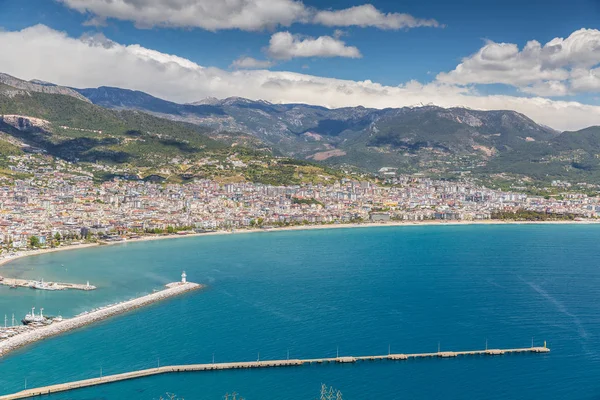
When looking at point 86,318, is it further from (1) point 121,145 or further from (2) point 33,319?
(1) point 121,145

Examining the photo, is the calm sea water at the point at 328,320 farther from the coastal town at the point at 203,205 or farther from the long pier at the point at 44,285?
the coastal town at the point at 203,205

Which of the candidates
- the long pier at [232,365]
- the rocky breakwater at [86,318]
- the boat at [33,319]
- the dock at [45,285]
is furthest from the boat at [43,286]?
the long pier at [232,365]

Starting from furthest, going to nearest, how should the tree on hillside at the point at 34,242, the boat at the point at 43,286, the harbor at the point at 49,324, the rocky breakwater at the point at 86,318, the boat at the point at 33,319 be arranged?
the tree on hillside at the point at 34,242
the boat at the point at 43,286
the boat at the point at 33,319
the harbor at the point at 49,324
the rocky breakwater at the point at 86,318

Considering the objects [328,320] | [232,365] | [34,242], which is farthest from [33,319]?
[34,242]

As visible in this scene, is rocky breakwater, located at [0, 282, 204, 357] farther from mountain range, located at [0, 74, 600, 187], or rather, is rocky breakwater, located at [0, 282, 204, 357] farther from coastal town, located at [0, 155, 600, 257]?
mountain range, located at [0, 74, 600, 187]

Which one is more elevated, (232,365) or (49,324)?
(49,324)
